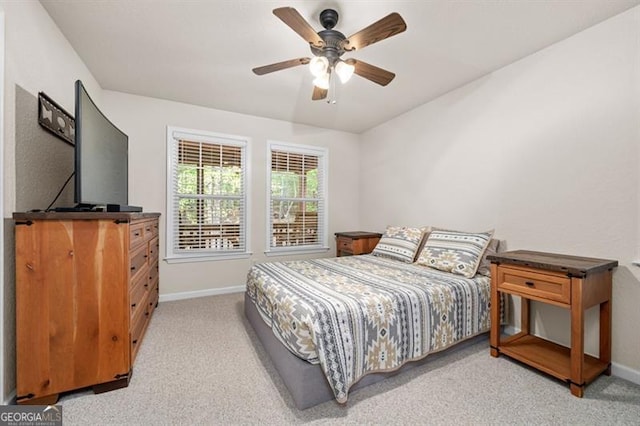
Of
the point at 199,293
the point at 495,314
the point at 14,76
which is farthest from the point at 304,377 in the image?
the point at 199,293

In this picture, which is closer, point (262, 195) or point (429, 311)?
point (429, 311)

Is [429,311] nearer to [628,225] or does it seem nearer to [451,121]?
[628,225]

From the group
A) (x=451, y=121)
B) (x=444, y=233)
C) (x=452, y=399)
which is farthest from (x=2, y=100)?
(x=451, y=121)

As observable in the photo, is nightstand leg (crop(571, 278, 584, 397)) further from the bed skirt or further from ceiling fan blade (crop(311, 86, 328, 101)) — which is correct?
ceiling fan blade (crop(311, 86, 328, 101))

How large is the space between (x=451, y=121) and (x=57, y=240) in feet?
11.9

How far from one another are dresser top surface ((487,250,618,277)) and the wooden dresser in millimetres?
2697

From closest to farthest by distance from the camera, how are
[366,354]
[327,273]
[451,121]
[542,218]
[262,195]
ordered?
[366,354], [542,218], [327,273], [451,121], [262,195]

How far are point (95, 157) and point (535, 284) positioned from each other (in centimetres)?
324

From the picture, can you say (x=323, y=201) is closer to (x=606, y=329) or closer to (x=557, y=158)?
(x=557, y=158)

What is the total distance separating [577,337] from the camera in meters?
1.70

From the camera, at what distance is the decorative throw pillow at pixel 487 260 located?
253cm

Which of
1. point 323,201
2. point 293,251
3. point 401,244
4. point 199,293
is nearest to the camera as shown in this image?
point 401,244

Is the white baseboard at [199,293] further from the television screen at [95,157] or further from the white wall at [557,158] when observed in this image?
the white wall at [557,158]

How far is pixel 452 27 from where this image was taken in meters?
2.05
